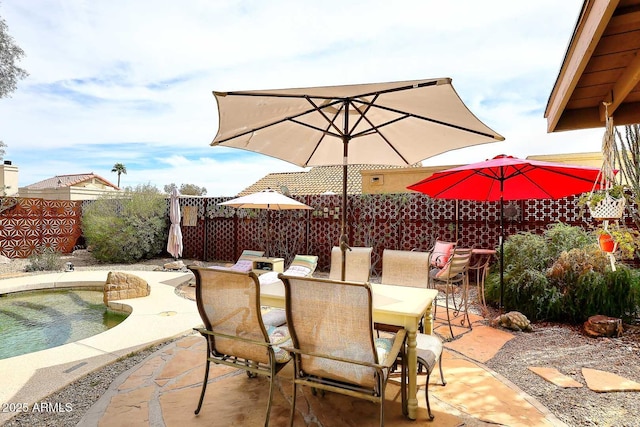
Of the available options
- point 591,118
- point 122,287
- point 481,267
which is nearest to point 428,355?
point 591,118

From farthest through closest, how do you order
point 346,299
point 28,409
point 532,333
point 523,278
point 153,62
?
point 153,62, point 523,278, point 532,333, point 28,409, point 346,299

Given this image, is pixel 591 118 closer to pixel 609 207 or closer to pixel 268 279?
pixel 609 207

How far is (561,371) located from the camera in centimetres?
316

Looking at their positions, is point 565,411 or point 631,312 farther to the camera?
point 631,312

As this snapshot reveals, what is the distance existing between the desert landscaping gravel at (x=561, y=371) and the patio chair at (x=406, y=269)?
0.99m

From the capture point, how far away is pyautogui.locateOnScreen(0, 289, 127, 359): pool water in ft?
14.6

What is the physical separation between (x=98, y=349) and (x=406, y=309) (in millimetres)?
3206

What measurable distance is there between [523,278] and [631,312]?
1.25 m

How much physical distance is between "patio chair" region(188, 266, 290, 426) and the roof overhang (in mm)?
2022

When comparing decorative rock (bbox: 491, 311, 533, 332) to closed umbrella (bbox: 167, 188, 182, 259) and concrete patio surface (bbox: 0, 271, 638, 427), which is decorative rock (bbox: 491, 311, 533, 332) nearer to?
concrete patio surface (bbox: 0, 271, 638, 427)

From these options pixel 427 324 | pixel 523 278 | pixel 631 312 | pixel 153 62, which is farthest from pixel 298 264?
pixel 153 62

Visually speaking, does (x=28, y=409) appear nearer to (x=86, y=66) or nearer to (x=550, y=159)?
(x=86, y=66)

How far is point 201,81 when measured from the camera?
8836 millimetres

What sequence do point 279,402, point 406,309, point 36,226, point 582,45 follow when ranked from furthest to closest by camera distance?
point 36,226 → point 279,402 → point 406,309 → point 582,45
